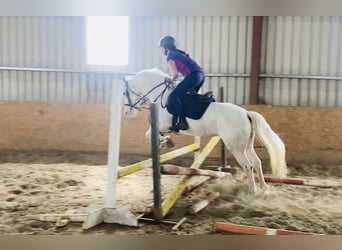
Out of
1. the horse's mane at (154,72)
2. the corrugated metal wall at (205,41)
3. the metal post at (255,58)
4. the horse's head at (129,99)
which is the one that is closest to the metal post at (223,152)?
the corrugated metal wall at (205,41)

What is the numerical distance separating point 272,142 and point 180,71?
0.46 meters

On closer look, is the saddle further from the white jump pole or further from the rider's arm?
the white jump pole

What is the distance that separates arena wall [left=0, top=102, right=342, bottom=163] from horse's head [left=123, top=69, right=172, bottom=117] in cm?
4

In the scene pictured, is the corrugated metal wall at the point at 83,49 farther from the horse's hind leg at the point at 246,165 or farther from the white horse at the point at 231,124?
the horse's hind leg at the point at 246,165

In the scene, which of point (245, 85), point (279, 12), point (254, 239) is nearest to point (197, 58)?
point (245, 85)

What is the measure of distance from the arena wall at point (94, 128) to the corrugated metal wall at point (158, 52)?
1.8 inches

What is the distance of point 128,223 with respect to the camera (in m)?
2.04

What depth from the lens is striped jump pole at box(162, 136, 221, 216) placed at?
2061 millimetres

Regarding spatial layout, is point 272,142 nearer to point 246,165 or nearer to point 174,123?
point 246,165

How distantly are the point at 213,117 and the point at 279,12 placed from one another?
1.64 feet

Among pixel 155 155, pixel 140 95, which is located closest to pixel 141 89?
pixel 140 95

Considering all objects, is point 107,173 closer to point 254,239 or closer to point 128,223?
point 128,223

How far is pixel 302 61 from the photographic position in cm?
213

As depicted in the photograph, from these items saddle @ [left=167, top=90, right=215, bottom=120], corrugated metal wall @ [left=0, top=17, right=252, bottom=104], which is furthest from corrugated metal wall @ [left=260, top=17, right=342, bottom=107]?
saddle @ [left=167, top=90, right=215, bottom=120]
